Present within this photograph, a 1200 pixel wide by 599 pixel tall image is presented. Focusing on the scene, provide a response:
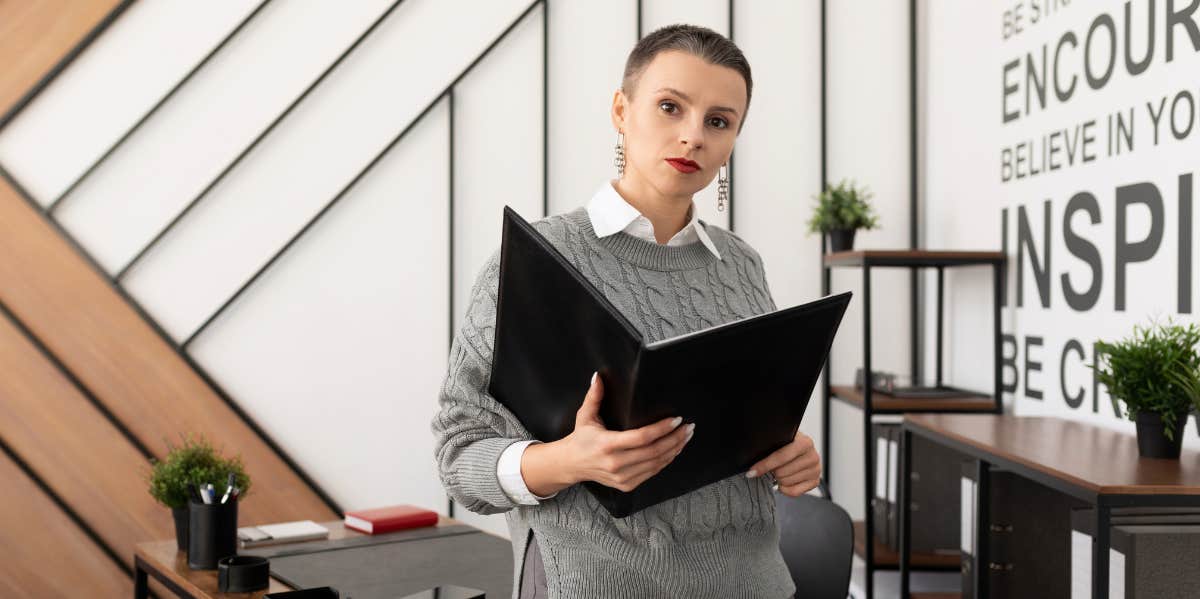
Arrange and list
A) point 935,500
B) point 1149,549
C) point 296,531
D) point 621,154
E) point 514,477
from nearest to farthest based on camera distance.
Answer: point 514,477
point 621,154
point 1149,549
point 296,531
point 935,500

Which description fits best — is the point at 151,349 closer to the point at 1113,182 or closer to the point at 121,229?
the point at 121,229

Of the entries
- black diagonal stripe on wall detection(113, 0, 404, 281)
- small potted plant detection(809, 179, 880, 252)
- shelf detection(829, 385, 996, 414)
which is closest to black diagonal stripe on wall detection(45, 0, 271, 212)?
black diagonal stripe on wall detection(113, 0, 404, 281)

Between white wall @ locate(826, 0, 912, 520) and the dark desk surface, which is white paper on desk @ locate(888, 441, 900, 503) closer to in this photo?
the dark desk surface

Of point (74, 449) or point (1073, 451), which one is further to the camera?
point (74, 449)

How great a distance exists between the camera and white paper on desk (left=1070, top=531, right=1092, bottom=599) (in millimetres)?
1675

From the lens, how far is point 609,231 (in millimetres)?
1146

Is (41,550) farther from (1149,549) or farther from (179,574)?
(1149,549)

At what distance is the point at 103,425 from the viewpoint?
3.05m

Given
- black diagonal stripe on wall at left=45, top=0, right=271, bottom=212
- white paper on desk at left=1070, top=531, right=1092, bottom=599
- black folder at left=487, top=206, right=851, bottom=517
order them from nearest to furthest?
black folder at left=487, top=206, right=851, bottom=517, white paper on desk at left=1070, top=531, right=1092, bottom=599, black diagonal stripe on wall at left=45, top=0, right=271, bottom=212

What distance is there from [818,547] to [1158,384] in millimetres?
722

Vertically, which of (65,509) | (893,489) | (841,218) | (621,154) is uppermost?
(841,218)

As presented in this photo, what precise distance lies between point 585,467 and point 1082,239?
2.09 metres

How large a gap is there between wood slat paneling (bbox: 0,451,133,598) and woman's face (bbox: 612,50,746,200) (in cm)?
264

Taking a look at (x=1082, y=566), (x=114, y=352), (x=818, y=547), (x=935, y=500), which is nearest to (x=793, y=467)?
(x=818, y=547)
